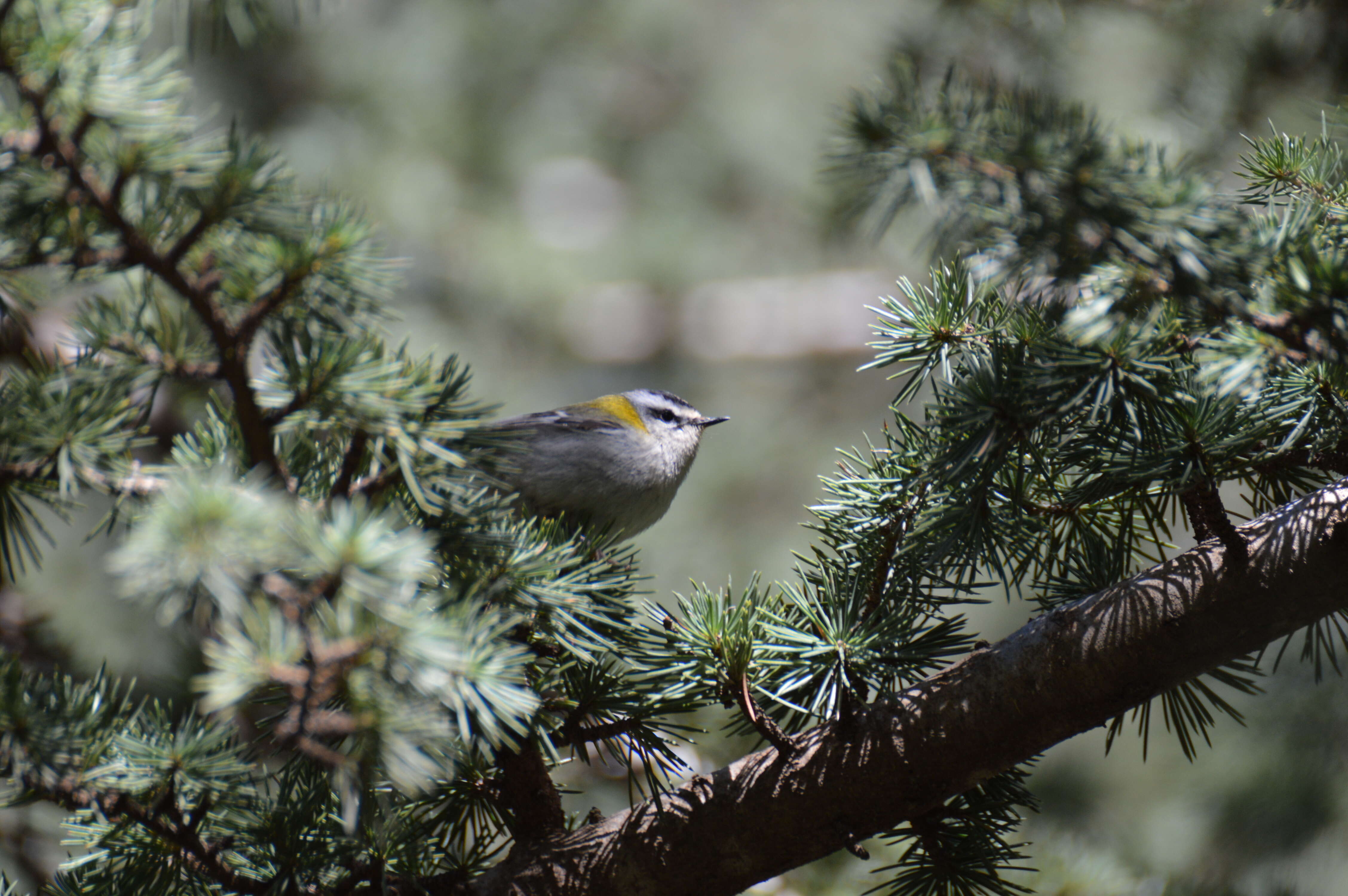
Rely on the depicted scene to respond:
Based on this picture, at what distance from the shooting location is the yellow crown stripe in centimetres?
287

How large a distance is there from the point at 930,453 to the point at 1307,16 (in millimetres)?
2467

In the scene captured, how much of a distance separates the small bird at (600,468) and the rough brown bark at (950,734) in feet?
2.95

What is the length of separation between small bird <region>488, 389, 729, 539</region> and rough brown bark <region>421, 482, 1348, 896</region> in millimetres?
899

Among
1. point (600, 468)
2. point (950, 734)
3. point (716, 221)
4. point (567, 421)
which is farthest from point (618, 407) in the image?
point (716, 221)

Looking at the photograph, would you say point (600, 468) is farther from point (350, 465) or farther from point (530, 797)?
point (350, 465)

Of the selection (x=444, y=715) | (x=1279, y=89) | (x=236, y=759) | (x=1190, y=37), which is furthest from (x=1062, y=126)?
(x=1190, y=37)

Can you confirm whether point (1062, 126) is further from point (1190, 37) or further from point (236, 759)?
point (1190, 37)

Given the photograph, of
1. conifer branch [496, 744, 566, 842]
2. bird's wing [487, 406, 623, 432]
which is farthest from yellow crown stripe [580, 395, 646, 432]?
conifer branch [496, 744, 566, 842]

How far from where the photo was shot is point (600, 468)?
2.24 m

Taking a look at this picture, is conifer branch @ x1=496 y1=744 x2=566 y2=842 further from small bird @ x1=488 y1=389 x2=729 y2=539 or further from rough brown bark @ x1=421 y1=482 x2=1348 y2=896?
small bird @ x1=488 y1=389 x2=729 y2=539

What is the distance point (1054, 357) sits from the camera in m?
0.98

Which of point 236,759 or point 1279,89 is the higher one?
point 1279,89

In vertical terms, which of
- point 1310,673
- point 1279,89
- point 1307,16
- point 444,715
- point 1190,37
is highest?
point 1190,37

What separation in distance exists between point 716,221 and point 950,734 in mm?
4591
